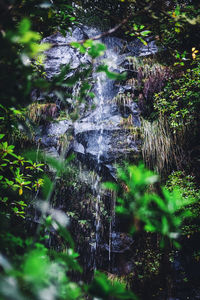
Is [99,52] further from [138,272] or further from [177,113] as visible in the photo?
[138,272]

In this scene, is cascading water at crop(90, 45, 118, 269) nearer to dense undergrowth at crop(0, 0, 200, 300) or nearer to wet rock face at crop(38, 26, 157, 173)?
wet rock face at crop(38, 26, 157, 173)

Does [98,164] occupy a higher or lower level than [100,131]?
lower

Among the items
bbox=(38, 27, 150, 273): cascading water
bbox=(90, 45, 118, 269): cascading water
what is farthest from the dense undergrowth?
bbox=(90, 45, 118, 269): cascading water

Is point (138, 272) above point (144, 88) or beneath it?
beneath

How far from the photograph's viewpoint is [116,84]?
16.9ft

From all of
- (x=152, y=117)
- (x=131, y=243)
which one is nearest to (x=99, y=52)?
(x=152, y=117)

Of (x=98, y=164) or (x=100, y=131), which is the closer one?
(x=98, y=164)

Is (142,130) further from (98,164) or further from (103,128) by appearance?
(98,164)

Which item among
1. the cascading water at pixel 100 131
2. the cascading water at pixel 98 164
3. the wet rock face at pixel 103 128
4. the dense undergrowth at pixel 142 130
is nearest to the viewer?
the dense undergrowth at pixel 142 130

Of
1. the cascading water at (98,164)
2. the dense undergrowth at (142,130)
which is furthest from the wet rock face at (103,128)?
the dense undergrowth at (142,130)

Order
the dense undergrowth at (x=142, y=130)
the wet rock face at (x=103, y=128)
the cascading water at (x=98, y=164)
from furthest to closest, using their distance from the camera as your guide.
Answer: the wet rock face at (x=103, y=128) < the cascading water at (x=98, y=164) < the dense undergrowth at (x=142, y=130)

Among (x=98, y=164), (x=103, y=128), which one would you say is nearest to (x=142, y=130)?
(x=103, y=128)

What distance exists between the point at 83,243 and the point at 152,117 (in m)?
3.46

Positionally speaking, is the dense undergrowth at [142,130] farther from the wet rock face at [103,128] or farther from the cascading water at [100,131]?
the cascading water at [100,131]
